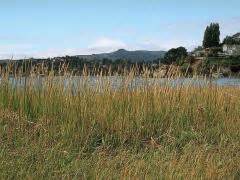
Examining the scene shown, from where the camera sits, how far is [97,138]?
750 centimetres

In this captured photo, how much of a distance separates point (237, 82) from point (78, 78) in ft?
15.6

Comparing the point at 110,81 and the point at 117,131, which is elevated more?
the point at 110,81

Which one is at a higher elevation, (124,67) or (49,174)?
(124,67)

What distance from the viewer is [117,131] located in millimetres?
7633

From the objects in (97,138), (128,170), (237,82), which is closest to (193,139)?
(97,138)

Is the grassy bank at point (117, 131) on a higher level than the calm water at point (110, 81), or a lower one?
lower

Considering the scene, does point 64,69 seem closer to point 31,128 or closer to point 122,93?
point 122,93

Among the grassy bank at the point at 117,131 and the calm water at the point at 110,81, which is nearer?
the grassy bank at the point at 117,131

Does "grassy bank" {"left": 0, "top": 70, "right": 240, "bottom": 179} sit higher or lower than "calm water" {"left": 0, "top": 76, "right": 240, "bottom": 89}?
lower

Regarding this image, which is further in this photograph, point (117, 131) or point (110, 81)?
point (110, 81)

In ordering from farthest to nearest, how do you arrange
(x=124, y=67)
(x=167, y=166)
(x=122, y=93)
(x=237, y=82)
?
(x=237, y=82), (x=124, y=67), (x=122, y=93), (x=167, y=166)

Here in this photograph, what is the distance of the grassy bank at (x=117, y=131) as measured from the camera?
17.8ft

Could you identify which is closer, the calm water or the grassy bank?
the grassy bank

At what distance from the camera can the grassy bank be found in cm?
541
